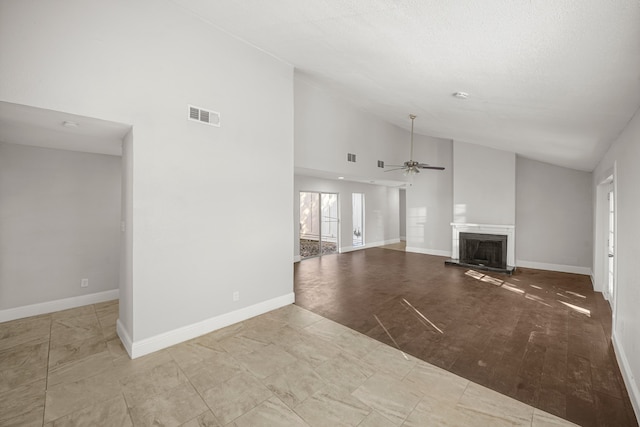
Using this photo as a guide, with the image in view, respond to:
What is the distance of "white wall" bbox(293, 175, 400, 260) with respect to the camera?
8396 millimetres

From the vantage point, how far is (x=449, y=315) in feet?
13.6

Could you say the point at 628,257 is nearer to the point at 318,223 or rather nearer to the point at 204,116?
the point at 204,116

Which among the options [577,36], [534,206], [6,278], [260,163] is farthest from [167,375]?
[534,206]

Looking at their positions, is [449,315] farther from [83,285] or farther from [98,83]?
[83,285]

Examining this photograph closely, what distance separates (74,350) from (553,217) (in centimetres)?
969

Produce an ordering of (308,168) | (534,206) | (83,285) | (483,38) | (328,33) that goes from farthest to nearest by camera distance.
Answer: (534,206)
(308,168)
(83,285)
(328,33)
(483,38)

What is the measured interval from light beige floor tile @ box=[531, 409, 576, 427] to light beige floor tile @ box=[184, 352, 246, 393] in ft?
8.17

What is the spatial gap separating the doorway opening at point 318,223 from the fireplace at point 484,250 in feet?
13.0

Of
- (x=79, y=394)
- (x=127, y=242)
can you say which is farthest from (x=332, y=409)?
(x=127, y=242)

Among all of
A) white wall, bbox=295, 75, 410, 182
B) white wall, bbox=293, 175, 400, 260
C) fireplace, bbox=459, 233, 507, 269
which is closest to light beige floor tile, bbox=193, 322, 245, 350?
white wall, bbox=295, 75, 410, 182

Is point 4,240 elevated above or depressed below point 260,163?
below

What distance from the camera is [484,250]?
741cm

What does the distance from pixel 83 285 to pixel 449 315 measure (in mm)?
5817

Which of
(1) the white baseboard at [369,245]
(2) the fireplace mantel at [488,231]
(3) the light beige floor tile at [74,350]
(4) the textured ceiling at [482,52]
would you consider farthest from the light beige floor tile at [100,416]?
(2) the fireplace mantel at [488,231]
